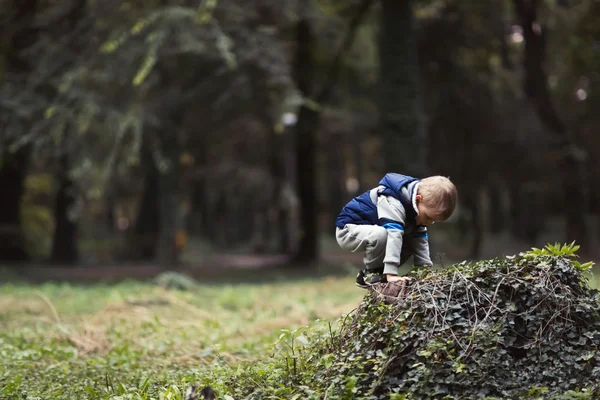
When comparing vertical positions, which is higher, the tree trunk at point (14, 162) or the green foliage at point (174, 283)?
the tree trunk at point (14, 162)

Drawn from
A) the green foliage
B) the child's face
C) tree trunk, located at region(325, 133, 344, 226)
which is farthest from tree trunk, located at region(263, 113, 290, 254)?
the child's face

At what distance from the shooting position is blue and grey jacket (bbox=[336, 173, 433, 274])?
456 centimetres

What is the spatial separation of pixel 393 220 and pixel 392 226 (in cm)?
5

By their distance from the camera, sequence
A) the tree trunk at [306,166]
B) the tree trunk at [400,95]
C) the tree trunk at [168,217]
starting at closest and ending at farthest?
the tree trunk at [400,95], the tree trunk at [168,217], the tree trunk at [306,166]

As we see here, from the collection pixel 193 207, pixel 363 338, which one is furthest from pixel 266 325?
pixel 193 207

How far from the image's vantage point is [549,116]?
21.7m

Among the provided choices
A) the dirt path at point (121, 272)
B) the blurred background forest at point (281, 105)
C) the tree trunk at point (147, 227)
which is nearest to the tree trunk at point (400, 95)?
the blurred background forest at point (281, 105)

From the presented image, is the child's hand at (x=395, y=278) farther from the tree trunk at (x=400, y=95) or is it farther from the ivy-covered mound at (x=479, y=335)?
the tree trunk at (x=400, y=95)

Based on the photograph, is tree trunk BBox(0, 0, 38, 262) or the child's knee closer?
the child's knee

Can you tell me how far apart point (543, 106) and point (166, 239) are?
41.0 ft

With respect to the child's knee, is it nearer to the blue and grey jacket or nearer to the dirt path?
the blue and grey jacket

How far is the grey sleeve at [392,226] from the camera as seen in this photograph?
453cm

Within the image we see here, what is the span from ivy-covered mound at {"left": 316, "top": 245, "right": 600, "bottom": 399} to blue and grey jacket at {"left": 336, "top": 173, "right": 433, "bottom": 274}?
0.29 metres

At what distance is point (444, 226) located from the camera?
1371 inches
